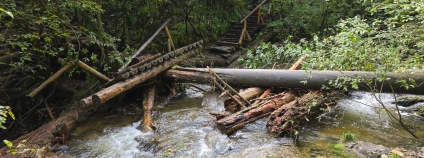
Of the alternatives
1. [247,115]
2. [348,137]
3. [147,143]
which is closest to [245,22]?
[247,115]

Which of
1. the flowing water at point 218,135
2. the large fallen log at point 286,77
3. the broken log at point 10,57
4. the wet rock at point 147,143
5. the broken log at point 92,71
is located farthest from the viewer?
the broken log at point 92,71

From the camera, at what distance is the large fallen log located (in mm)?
5660

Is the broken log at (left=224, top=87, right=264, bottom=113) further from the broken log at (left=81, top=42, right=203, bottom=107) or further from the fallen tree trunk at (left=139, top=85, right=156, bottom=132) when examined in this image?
the broken log at (left=81, top=42, right=203, bottom=107)

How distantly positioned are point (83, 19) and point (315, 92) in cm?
706

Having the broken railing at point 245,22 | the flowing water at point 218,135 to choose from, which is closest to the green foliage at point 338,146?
the flowing water at point 218,135

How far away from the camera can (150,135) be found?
19.8 feet

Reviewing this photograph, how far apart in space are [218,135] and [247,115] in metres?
0.77

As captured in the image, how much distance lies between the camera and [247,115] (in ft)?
19.3

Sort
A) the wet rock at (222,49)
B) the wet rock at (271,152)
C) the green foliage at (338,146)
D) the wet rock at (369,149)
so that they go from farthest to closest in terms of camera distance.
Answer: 1. the wet rock at (222,49)
2. the green foliage at (338,146)
3. the wet rock at (271,152)
4. the wet rock at (369,149)

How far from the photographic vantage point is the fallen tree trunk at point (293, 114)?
17.7 feet

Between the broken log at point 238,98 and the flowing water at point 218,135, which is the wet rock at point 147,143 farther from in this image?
the broken log at point 238,98

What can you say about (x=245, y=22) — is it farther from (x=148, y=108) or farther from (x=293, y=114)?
(x=293, y=114)

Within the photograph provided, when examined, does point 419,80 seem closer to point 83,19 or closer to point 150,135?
point 150,135

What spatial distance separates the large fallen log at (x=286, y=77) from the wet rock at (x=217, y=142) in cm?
218
